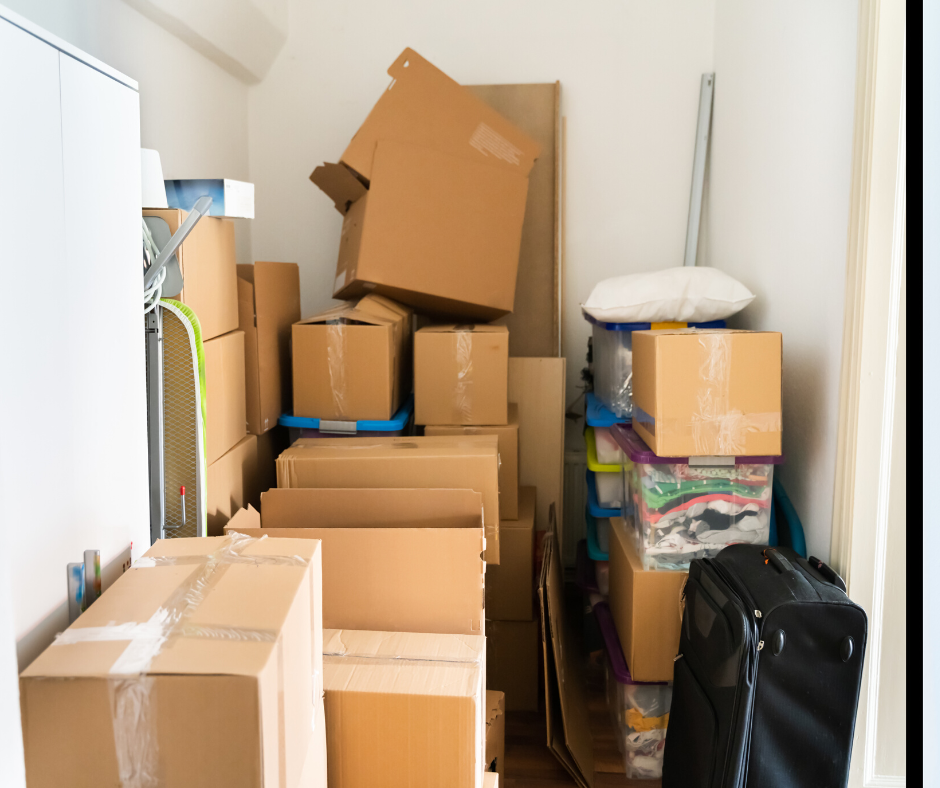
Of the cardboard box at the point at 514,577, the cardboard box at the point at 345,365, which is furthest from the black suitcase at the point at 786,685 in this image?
the cardboard box at the point at 345,365

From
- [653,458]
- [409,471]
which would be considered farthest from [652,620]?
[409,471]

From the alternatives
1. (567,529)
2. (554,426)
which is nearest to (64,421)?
(554,426)

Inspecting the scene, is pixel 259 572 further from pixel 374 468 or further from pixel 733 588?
pixel 733 588

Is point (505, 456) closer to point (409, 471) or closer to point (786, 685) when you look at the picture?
point (409, 471)

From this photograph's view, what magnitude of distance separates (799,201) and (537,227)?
109cm

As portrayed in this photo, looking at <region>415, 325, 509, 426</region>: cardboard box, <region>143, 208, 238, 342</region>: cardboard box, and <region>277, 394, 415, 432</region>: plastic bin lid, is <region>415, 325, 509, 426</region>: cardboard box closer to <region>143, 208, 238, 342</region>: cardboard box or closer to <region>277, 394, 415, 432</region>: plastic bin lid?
<region>277, 394, 415, 432</region>: plastic bin lid

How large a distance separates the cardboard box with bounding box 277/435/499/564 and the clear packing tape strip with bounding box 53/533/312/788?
2.67ft

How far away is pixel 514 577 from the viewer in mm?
2150

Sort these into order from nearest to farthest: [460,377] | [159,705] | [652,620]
A: [159,705]
[652,620]
[460,377]

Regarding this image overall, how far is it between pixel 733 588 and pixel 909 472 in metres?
0.75

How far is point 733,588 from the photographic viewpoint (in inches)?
60.5

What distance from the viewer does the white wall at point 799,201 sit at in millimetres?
1665

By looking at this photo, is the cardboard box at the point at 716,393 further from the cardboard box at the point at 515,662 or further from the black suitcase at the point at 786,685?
the cardboard box at the point at 515,662

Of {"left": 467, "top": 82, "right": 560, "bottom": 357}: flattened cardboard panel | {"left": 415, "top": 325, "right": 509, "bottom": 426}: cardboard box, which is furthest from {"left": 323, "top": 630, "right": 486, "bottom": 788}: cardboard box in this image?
{"left": 467, "top": 82, "right": 560, "bottom": 357}: flattened cardboard panel
